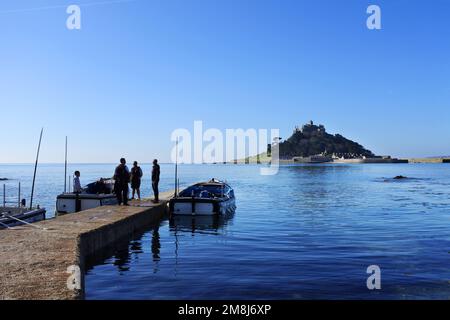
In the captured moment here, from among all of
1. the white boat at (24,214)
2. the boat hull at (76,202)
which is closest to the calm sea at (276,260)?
the boat hull at (76,202)

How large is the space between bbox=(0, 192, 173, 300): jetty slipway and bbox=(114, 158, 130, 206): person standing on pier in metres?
1.69

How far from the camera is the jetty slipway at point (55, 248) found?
7.96 meters

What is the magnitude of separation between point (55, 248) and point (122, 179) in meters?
11.4

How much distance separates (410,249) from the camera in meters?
17.0

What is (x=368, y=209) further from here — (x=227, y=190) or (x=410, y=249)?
(x=410, y=249)

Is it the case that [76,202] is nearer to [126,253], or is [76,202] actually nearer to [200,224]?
[200,224]

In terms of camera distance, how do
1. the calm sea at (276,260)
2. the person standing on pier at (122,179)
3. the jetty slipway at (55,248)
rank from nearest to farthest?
the jetty slipway at (55,248), the calm sea at (276,260), the person standing on pier at (122,179)

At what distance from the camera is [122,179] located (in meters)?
23.0

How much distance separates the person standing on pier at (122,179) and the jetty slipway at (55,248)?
1692 mm

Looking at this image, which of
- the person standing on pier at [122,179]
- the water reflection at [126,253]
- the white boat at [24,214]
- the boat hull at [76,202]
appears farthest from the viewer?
the boat hull at [76,202]

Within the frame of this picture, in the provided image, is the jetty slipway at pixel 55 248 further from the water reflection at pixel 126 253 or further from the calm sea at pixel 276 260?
the calm sea at pixel 276 260

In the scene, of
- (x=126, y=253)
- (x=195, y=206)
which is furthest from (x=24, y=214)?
(x=195, y=206)
